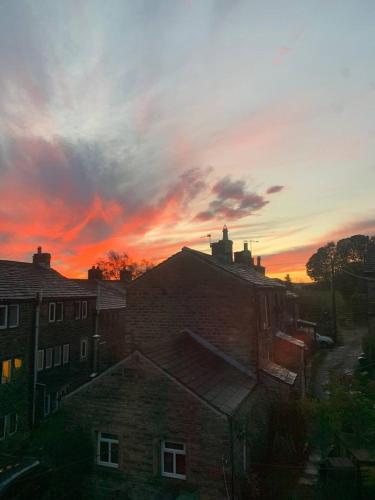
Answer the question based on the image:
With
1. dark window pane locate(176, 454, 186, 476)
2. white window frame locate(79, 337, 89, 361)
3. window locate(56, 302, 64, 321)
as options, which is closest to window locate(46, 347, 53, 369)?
window locate(56, 302, 64, 321)

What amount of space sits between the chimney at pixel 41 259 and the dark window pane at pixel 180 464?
2341cm

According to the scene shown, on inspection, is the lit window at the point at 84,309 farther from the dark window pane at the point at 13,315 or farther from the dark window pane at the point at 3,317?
the dark window pane at the point at 3,317

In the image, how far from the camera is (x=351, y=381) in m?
18.9

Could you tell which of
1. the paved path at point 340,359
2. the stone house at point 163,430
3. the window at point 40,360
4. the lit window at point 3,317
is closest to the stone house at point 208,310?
the stone house at point 163,430

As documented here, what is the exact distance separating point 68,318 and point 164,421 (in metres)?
17.7

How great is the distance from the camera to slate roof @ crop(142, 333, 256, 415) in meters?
13.7

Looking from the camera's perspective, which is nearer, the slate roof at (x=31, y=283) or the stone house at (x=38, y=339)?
the stone house at (x=38, y=339)

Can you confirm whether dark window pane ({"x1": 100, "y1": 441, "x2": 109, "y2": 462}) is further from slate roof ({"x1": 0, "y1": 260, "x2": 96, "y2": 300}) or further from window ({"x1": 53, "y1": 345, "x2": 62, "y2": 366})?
window ({"x1": 53, "y1": 345, "x2": 62, "y2": 366})

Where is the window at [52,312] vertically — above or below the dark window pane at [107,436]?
above

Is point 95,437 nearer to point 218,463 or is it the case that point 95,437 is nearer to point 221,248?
point 218,463

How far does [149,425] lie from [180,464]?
5.96 feet

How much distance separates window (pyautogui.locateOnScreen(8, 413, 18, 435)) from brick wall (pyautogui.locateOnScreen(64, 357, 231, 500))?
939cm

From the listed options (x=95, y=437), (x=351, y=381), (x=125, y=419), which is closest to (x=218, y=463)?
(x=125, y=419)

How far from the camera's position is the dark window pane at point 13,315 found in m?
22.0
